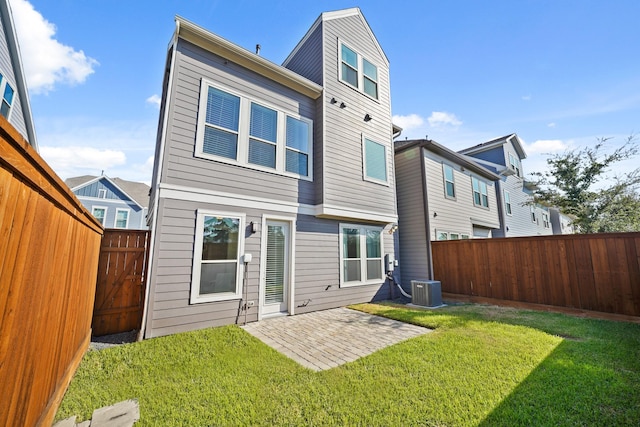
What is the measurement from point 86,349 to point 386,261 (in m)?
7.25

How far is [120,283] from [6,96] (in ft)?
25.1

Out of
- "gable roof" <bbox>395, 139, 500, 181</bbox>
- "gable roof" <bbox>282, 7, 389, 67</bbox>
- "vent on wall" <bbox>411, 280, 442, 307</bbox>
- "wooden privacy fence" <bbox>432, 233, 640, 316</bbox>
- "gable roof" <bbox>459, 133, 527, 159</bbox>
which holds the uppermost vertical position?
"gable roof" <bbox>282, 7, 389, 67</bbox>

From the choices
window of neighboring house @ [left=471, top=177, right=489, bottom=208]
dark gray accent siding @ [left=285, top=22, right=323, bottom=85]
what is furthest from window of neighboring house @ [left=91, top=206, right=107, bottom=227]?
window of neighboring house @ [left=471, top=177, right=489, bottom=208]

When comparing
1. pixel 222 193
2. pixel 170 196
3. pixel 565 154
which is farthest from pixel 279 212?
pixel 565 154

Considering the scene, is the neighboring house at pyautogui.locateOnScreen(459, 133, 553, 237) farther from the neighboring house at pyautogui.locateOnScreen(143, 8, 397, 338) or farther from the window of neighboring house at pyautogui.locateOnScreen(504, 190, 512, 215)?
the neighboring house at pyautogui.locateOnScreen(143, 8, 397, 338)

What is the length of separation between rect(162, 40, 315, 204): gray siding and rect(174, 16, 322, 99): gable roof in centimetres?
13

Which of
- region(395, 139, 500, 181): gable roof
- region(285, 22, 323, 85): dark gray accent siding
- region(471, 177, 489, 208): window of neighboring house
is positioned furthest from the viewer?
region(471, 177, 489, 208): window of neighboring house

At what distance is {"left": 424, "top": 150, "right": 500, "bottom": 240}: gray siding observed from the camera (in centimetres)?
1009

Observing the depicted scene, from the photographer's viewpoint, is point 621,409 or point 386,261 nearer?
point 621,409

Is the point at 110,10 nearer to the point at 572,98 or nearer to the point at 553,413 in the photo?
the point at 553,413

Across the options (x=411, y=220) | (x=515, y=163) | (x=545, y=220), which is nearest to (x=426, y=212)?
(x=411, y=220)

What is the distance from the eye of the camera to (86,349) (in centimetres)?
397

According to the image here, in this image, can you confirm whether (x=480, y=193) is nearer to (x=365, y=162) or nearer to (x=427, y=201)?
(x=427, y=201)

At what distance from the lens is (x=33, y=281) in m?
1.62
